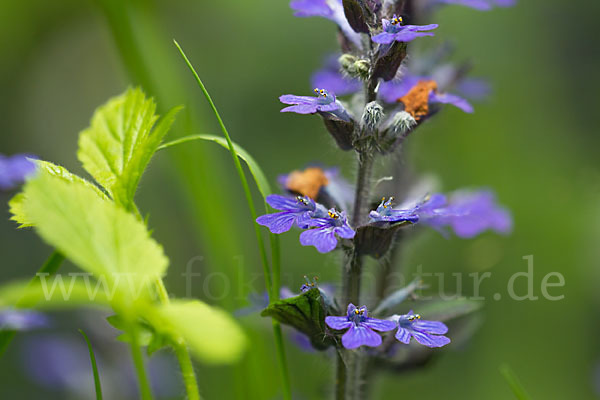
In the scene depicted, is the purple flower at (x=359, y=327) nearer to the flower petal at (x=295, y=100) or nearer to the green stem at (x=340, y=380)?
the green stem at (x=340, y=380)

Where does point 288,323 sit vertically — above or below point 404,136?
below

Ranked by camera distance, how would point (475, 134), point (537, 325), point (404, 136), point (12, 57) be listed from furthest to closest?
point (12, 57) < point (475, 134) < point (537, 325) < point (404, 136)

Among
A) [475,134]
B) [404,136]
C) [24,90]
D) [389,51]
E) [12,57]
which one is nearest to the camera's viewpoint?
[389,51]

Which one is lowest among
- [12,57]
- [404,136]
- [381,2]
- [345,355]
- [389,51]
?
[345,355]

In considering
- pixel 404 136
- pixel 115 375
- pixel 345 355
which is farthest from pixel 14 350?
pixel 404 136

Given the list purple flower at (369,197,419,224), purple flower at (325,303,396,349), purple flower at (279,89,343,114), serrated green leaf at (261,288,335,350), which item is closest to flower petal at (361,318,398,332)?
purple flower at (325,303,396,349)

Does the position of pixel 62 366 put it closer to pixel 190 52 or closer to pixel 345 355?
pixel 345 355

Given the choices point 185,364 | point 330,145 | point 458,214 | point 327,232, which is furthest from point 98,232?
point 330,145
